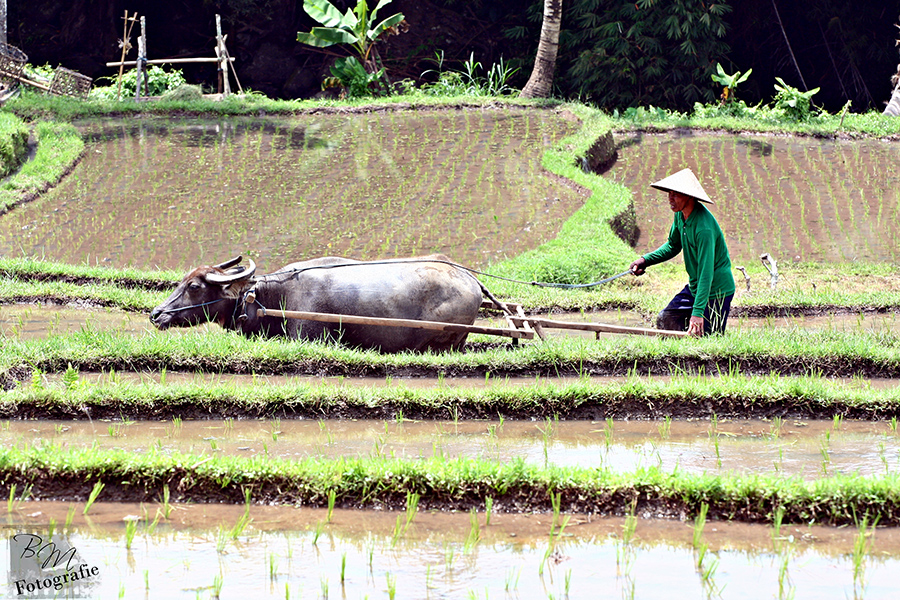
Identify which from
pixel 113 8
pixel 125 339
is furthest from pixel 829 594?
pixel 113 8

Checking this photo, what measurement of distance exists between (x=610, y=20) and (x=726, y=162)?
Answer: 18.7 feet

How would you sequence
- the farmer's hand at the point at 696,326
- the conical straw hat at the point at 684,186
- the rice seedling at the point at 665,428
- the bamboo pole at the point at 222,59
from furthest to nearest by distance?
the bamboo pole at the point at 222,59 < the farmer's hand at the point at 696,326 < the conical straw hat at the point at 684,186 < the rice seedling at the point at 665,428

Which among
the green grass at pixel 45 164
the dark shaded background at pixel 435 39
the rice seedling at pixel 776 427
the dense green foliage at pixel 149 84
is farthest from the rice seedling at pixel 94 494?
the dark shaded background at pixel 435 39

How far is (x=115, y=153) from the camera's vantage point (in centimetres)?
1257

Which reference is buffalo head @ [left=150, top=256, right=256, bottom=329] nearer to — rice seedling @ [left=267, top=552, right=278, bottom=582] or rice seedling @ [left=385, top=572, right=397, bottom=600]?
rice seedling @ [left=267, top=552, right=278, bottom=582]

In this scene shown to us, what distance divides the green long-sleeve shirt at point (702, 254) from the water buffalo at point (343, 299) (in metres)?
1.33

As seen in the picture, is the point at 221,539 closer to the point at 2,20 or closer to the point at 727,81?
the point at 727,81

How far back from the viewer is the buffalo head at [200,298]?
5.93m

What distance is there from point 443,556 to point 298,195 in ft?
27.3

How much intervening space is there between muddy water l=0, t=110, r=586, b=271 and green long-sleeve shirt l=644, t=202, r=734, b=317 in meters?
3.55

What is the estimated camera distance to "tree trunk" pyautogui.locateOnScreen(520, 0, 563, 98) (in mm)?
14682

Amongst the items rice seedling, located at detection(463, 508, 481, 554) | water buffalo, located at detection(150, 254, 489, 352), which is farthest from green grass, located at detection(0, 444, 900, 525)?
water buffalo, located at detection(150, 254, 489, 352)

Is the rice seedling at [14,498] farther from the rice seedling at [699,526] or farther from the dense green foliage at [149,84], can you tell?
the dense green foliage at [149,84]

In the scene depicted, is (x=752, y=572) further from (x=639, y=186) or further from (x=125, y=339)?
(x=639, y=186)
